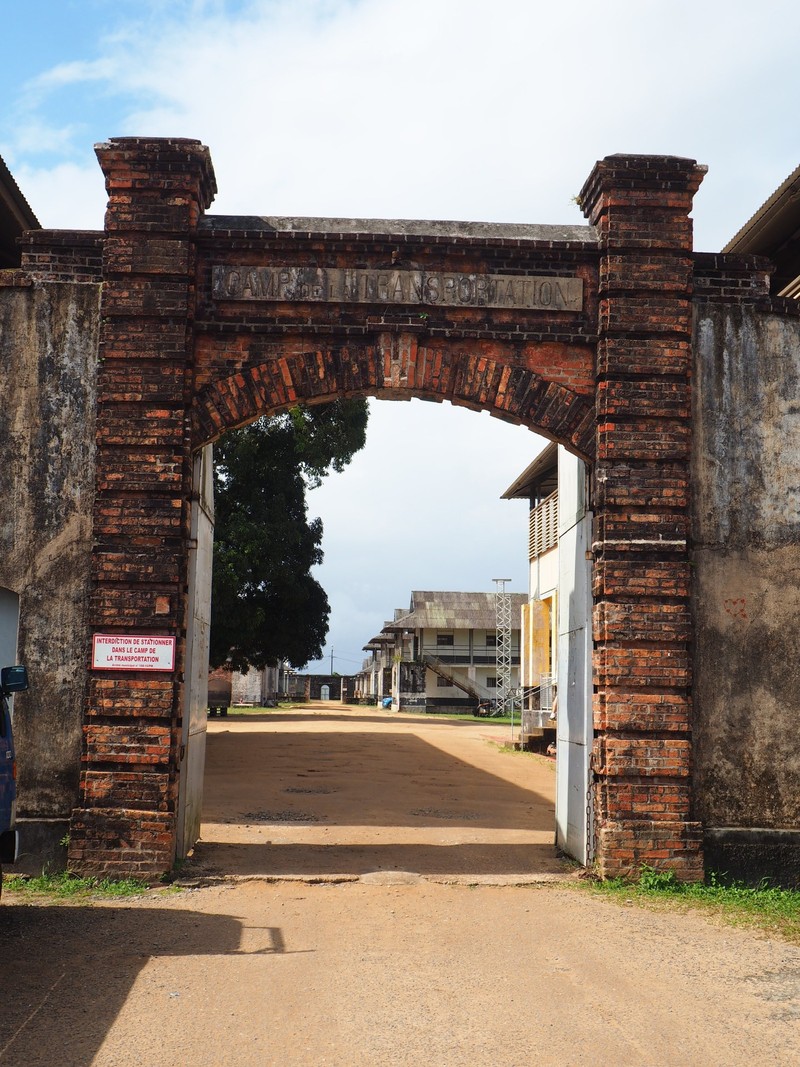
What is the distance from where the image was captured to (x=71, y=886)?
27.2 ft

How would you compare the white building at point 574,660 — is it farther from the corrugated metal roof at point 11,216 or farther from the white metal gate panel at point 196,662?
the corrugated metal roof at point 11,216

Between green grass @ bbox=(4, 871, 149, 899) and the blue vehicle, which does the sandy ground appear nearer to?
green grass @ bbox=(4, 871, 149, 899)

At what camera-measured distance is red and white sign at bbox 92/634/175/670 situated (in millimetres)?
8797

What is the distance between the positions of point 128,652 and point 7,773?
82.7 inches

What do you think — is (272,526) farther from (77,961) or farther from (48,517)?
(77,961)

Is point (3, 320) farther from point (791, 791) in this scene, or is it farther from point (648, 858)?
point (791, 791)

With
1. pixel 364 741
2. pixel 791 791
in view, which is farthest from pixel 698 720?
pixel 364 741

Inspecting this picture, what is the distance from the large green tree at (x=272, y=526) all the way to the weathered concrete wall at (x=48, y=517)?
20104mm

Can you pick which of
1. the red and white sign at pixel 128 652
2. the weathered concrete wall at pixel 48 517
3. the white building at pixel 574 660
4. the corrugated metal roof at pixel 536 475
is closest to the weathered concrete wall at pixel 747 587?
the white building at pixel 574 660

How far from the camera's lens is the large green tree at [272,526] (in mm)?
29750

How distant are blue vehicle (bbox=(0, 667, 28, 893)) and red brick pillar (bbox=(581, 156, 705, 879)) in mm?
4669

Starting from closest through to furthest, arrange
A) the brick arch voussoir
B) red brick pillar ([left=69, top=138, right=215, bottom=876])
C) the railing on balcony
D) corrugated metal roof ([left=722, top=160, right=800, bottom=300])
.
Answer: red brick pillar ([left=69, top=138, right=215, bottom=876]) < the brick arch voussoir < corrugated metal roof ([left=722, top=160, right=800, bottom=300]) < the railing on balcony

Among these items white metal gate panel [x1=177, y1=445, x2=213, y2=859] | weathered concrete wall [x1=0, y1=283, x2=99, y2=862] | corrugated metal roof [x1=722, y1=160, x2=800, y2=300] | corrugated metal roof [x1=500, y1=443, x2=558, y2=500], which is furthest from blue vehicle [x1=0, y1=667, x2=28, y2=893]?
corrugated metal roof [x1=500, y1=443, x2=558, y2=500]

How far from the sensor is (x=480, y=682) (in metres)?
57.2
